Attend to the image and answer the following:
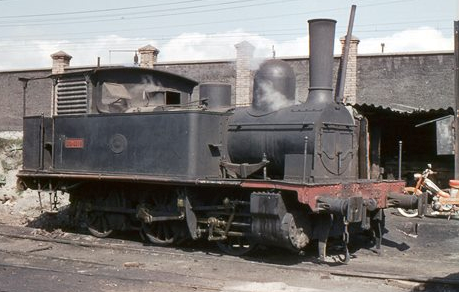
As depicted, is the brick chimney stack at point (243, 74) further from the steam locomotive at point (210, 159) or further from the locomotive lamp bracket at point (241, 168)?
the locomotive lamp bracket at point (241, 168)

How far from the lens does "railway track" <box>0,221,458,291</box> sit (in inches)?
270

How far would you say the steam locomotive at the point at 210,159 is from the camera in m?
7.86

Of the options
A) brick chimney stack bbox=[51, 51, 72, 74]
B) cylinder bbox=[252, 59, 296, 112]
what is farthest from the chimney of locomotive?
brick chimney stack bbox=[51, 51, 72, 74]

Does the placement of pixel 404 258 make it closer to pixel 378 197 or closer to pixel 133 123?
pixel 378 197

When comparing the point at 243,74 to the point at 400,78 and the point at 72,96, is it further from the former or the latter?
the point at 72,96

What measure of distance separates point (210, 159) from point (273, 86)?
1.44 m

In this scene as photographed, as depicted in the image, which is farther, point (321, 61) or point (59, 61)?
point (59, 61)

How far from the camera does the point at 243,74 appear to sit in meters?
18.4

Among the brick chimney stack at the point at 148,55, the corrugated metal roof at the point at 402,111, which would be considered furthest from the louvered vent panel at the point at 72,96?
the brick chimney stack at the point at 148,55

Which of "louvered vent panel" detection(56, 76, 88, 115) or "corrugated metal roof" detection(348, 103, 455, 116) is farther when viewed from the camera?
"corrugated metal roof" detection(348, 103, 455, 116)

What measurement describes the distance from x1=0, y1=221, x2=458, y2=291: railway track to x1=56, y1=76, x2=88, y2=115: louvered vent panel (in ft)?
7.16

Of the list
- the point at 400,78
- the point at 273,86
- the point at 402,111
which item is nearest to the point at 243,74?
the point at 400,78

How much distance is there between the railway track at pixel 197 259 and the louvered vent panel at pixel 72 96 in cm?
218

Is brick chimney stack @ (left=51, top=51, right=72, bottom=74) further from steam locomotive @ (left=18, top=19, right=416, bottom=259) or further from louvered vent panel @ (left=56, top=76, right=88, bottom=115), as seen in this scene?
louvered vent panel @ (left=56, top=76, right=88, bottom=115)
